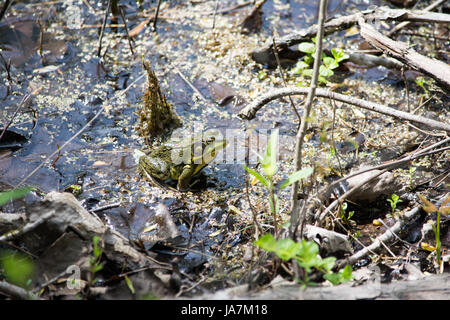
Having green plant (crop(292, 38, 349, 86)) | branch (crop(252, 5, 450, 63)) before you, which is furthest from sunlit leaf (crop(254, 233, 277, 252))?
branch (crop(252, 5, 450, 63))

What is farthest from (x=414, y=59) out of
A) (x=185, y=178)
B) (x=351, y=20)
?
(x=185, y=178)

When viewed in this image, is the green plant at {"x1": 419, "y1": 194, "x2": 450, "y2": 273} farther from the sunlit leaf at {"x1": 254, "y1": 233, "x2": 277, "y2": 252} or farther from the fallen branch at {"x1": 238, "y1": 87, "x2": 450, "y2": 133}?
the sunlit leaf at {"x1": 254, "y1": 233, "x2": 277, "y2": 252}

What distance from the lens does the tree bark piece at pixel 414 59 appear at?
11.3 ft

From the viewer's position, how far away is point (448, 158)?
368cm

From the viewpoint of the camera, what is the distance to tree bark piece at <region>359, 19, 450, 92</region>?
3.45 m

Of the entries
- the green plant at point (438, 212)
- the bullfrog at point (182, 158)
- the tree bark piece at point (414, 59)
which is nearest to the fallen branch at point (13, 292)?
the bullfrog at point (182, 158)

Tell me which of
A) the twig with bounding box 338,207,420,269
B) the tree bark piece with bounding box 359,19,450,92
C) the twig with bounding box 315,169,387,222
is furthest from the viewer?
the tree bark piece with bounding box 359,19,450,92

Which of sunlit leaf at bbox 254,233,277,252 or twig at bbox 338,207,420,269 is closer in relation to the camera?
sunlit leaf at bbox 254,233,277,252

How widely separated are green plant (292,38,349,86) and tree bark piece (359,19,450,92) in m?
0.59

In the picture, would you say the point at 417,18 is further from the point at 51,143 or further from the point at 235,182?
the point at 51,143

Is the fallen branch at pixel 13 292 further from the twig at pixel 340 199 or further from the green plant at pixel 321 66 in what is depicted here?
the green plant at pixel 321 66

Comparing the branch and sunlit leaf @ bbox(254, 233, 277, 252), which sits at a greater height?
the branch

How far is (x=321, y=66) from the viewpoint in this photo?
15.1 ft

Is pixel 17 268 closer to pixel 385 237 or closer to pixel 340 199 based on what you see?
pixel 340 199
